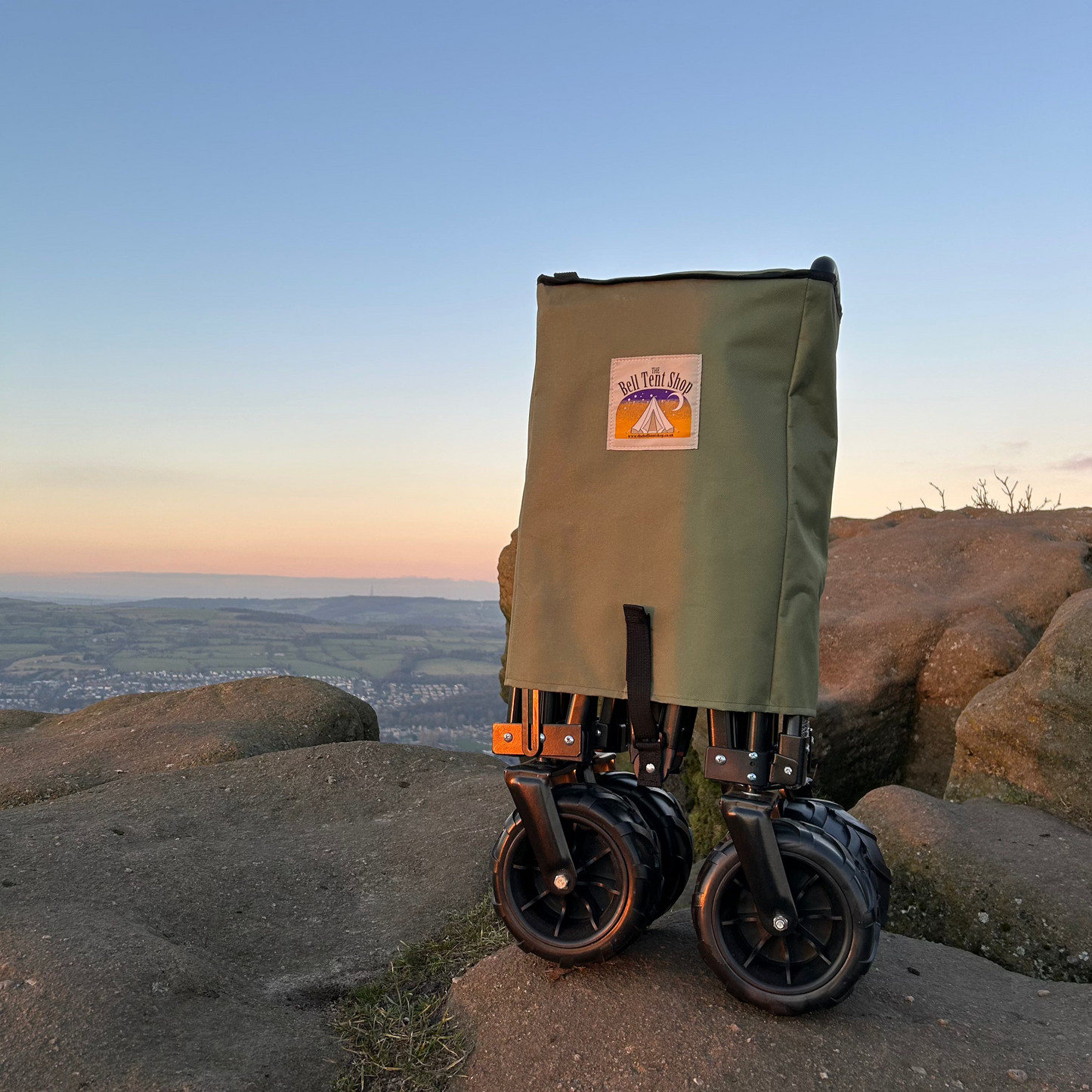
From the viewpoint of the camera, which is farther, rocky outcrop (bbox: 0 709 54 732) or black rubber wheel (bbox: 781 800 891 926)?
rocky outcrop (bbox: 0 709 54 732)

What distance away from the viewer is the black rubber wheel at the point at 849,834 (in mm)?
3631

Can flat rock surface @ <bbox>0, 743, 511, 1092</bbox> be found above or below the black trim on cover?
below

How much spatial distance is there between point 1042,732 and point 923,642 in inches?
77.9

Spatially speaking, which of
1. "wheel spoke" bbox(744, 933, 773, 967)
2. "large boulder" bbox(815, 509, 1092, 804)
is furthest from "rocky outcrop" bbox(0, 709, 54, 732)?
"wheel spoke" bbox(744, 933, 773, 967)

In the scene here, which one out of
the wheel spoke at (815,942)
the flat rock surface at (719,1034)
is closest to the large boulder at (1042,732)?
the flat rock surface at (719,1034)

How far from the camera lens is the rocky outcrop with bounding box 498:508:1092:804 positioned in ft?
26.1

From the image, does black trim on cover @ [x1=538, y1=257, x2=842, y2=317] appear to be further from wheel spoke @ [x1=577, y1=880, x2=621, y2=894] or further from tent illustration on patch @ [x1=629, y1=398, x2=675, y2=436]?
wheel spoke @ [x1=577, y1=880, x2=621, y2=894]

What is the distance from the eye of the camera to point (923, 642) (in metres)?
8.45

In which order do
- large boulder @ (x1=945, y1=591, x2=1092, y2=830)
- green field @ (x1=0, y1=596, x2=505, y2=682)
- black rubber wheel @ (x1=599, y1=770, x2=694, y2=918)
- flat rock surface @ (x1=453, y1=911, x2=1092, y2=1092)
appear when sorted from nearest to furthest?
flat rock surface @ (x1=453, y1=911, x2=1092, y2=1092), black rubber wheel @ (x1=599, y1=770, x2=694, y2=918), large boulder @ (x1=945, y1=591, x2=1092, y2=830), green field @ (x1=0, y1=596, x2=505, y2=682)

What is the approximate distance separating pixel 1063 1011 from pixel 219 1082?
348cm

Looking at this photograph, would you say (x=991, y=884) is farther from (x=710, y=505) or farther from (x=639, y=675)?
(x=710, y=505)

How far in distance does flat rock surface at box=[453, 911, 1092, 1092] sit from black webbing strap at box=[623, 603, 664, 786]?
1.00 metres

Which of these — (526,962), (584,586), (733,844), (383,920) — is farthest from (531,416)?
(383,920)

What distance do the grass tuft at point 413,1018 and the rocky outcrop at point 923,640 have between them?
3817 mm
